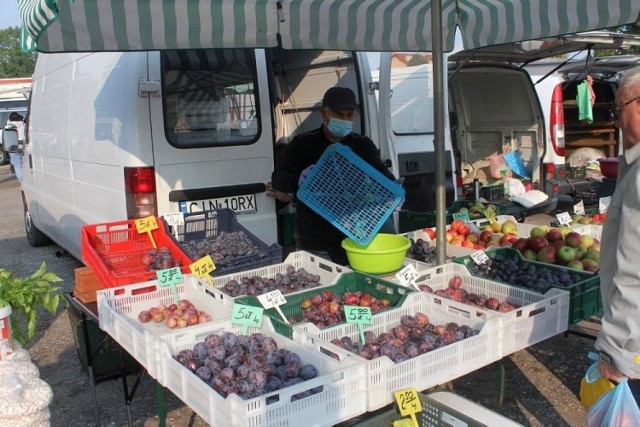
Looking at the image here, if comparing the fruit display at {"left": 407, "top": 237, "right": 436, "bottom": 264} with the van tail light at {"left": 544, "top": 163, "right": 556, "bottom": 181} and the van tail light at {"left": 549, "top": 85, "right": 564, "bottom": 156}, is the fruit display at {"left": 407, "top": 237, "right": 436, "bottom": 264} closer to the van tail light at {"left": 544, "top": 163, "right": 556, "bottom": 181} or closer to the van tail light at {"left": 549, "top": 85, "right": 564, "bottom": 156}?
the van tail light at {"left": 544, "top": 163, "right": 556, "bottom": 181}

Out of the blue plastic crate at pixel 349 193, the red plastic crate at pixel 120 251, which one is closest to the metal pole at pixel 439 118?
the blue plastic crate at pixel 349 193

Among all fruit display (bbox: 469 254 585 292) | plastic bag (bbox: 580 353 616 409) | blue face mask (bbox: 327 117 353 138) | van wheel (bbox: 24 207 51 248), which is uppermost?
blue face mask (bbox: 327 117 353 138)

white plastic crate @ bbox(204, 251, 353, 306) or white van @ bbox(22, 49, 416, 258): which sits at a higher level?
white van @ bbox(22, 49, 416, 258)

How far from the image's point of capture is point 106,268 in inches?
121

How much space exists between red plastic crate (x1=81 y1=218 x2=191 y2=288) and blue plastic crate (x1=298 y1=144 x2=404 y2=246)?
2.67 feet

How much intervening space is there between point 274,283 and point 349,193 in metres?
0.63

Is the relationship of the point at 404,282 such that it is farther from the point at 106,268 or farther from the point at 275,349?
the point at 106,268

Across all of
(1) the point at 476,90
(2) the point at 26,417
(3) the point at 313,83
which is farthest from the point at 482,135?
(2) the point at 26,417

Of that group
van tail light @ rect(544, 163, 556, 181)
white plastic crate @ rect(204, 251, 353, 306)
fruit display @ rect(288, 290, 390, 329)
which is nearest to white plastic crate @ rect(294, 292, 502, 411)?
fruit display @ rect(288, 290, 390, 329)

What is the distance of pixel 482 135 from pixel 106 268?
6605mm

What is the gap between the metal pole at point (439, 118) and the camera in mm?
2943

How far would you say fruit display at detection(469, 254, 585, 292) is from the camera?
305cm

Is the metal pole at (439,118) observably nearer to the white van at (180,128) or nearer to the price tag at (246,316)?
the price tag at (246,316)

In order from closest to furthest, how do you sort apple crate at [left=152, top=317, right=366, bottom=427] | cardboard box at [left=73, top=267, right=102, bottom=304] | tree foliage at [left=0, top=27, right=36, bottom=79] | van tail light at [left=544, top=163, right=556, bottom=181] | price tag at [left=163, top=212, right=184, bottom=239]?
apple crate at [left=152, top=317, right=366, bottom=427], cardboard box at [left=73, top=267, right=102, bottom=304], price tag at [left=163, top=212, right=184, bottom=239], van tail light at [left=544, top=163, right=556, bottom=181], tree foliage at [left=0, top=27, right=36, bottom=79]
